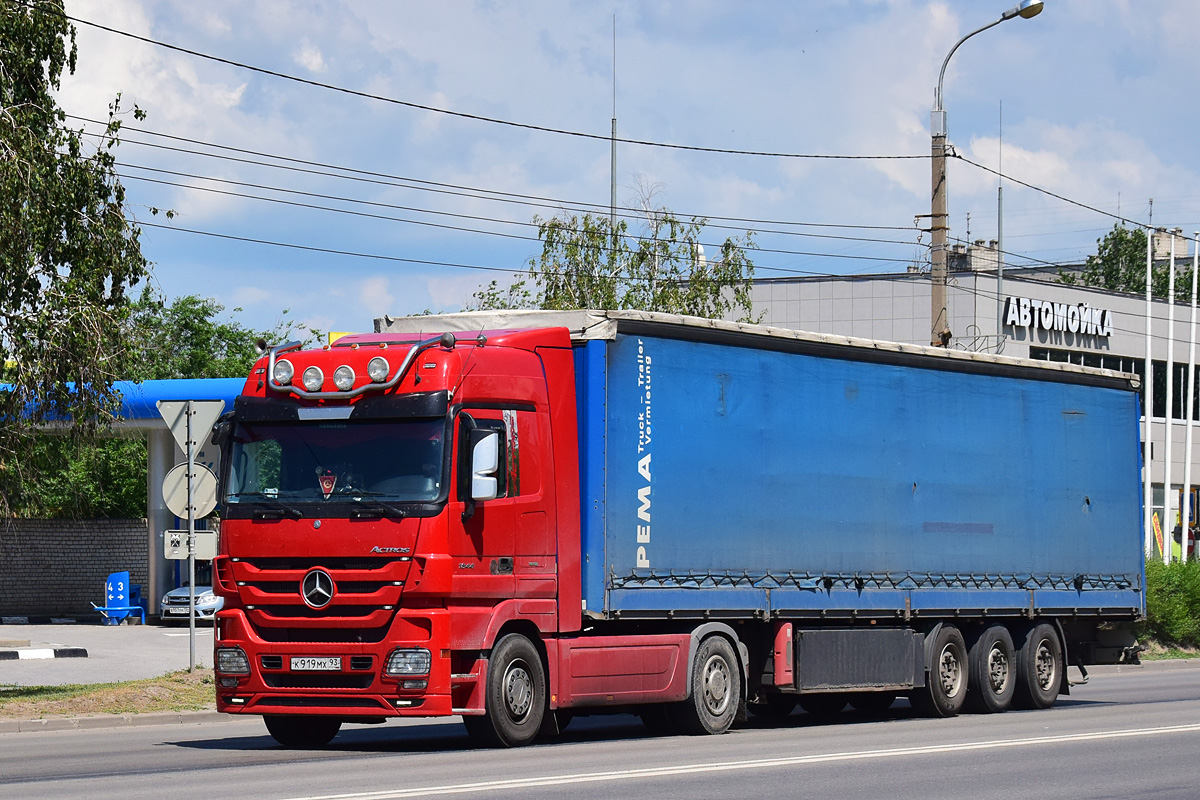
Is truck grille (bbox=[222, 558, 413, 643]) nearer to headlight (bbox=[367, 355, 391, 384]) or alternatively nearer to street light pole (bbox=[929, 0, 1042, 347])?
headlight (bbox=[367, 355, 391, 384])

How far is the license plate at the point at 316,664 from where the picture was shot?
13.9m

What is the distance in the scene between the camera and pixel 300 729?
1522 centimetres

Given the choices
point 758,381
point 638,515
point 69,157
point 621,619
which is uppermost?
point 69,157

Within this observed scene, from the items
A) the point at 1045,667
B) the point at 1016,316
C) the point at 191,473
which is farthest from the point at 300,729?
the point at 1016,316

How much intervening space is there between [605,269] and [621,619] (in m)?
23.6

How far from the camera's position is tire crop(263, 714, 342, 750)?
49.6 ft

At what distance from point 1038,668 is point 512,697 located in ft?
28.1

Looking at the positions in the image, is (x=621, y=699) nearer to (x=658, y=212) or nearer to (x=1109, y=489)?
(x=1109, y=489)

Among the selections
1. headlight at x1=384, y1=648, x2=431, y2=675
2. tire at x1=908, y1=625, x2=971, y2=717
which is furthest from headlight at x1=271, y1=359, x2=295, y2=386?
tire at x1=908, y1=625, x2=971, y2=717

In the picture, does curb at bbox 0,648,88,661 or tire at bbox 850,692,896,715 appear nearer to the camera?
tire at bbox 850,692,896,715

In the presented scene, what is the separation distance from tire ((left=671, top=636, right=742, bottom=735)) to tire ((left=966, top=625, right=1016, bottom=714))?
402 cm

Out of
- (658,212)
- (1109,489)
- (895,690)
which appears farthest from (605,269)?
(895,690)

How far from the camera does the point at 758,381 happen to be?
17.0m

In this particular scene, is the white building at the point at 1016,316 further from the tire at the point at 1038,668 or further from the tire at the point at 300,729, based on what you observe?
the tire at the point at 300,729
